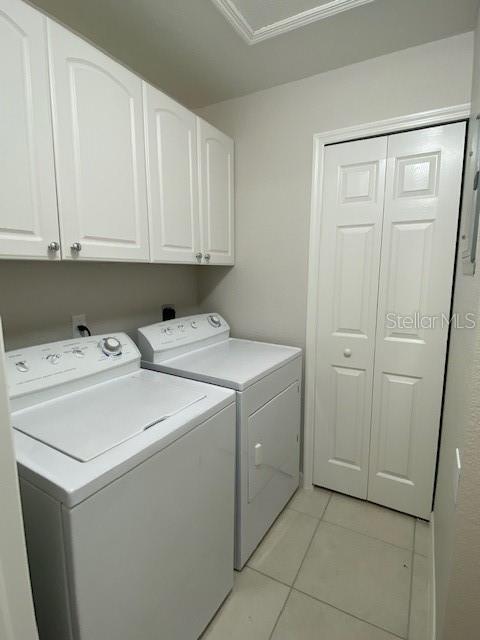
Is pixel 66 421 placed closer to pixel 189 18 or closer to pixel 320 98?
pixel 189 18

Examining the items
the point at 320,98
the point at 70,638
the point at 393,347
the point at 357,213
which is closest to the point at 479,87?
the point at 357,213

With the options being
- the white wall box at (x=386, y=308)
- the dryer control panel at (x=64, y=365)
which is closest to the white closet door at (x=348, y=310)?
the white wall box at (x=386, y=308)

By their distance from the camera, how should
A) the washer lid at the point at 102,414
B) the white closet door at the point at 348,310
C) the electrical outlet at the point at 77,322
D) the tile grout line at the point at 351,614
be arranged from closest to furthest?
the washer lid at the point at 102,414 → the tile grout line at the point at 351,614 → the electrical outlet at the point at 77,322 → the white closet door at the point at 348,310

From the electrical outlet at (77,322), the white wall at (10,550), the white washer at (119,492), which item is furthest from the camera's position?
the electrical outlet at (77,322)

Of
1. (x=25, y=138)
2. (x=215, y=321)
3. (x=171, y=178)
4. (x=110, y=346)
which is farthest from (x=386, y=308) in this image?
(x=25, y=138)

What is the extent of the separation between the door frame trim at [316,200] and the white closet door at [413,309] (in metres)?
0.05

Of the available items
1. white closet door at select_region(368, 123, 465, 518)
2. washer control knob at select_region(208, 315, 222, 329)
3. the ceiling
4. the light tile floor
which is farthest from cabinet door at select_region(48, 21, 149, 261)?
the light tile floor

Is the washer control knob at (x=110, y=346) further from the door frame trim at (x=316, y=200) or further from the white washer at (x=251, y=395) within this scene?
the door frame trim at (x=316, y=200)

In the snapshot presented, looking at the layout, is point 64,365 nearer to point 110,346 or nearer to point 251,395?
point 110,346

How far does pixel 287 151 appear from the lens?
197 centimetres

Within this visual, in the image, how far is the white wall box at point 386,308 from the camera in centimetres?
165

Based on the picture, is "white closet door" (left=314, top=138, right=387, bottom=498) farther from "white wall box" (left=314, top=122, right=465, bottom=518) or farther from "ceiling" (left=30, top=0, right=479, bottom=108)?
"ceiling" (left=30, top=0, right=479, bottom=108)

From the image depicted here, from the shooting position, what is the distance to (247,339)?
2.26 meters

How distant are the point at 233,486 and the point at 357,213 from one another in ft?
5.00
